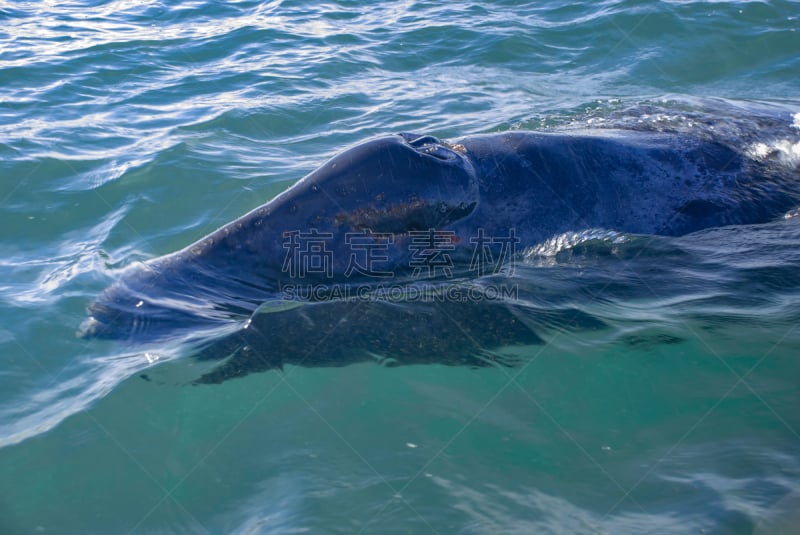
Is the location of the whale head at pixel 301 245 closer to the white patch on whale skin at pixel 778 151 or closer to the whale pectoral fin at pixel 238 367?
the whale pectoral fin at pixel 238 367

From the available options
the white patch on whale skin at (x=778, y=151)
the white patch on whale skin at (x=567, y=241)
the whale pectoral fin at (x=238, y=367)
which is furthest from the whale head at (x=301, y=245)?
the white patch on whale skin at (x=778, y=151)

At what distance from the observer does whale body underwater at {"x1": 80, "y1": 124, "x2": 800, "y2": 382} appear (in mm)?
4398

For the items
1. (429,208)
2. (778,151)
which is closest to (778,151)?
(778,151)

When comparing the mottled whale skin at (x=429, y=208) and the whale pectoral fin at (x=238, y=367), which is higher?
the mottled whale skin at (x=429, y=208)

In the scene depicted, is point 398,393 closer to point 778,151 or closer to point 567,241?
point 567,241

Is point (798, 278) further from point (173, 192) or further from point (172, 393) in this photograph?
point (173, 192)

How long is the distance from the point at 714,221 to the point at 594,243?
1009 millimetres

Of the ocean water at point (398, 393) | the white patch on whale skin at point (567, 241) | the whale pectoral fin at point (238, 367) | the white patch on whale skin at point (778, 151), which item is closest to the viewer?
the ocean water at point (398, 393)

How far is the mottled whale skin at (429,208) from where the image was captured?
14.5ft

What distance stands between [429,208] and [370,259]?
48 cm

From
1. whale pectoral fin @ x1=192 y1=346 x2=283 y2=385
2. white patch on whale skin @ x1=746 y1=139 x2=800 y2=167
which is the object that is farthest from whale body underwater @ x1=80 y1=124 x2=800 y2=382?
white patch on whale skin @ x1=746 y1=139 x2=800 y2=167

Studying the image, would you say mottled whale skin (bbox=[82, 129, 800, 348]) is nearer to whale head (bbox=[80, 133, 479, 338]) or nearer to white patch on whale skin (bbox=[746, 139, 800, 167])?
whale head (bbox=[80, 133, 479, 338])

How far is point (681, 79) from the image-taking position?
10.3 meters

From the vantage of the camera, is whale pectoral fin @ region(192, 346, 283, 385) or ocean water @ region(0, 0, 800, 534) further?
whale pectoral fin @ region(192, 346, 283, 385)
